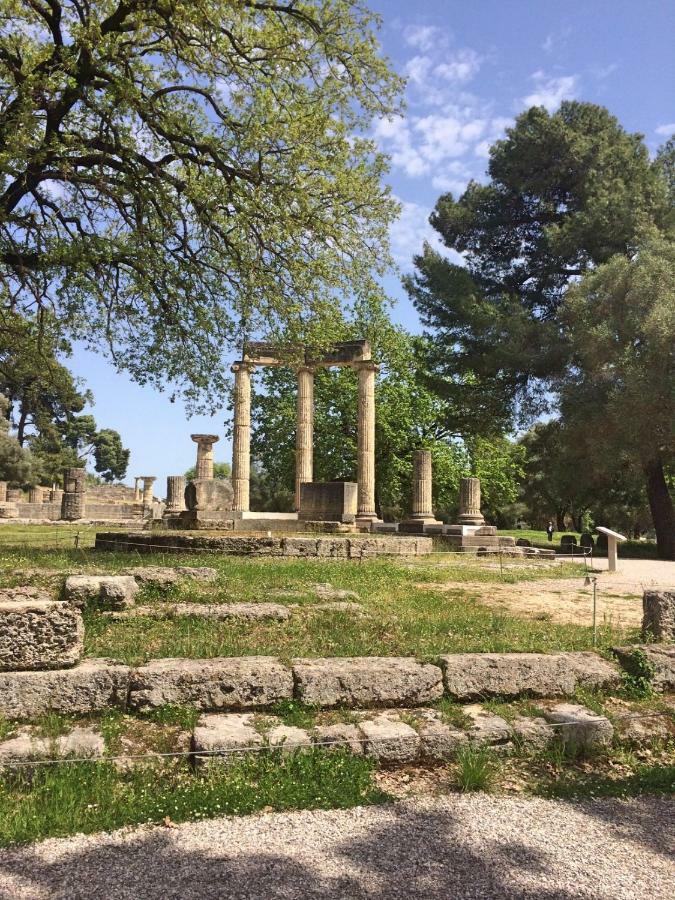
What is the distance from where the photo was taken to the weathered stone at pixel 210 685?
507 centimetres

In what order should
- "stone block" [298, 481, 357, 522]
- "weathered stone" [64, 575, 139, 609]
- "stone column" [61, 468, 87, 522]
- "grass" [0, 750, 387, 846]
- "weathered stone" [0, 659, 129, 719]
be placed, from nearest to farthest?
"grass" [0, 750, 387, 846] → "weathered stone" [0, 659, 129, 719] → "weathered stone" [64, 575, 139, 609] → "stone block" [298, 481, 357, 522] → "stone column" [61, 468, 87, 522]

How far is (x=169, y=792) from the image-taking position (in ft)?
13.3

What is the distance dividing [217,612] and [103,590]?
1.41 m

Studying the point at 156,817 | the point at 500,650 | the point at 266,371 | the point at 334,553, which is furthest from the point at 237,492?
the point at 156,817

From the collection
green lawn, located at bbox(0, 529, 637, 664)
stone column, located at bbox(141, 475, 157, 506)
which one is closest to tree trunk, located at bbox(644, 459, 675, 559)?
green lawn, located at bbox(0, 529, 637, 664)

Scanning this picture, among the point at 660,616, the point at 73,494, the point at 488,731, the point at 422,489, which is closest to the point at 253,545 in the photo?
the point at 660,616

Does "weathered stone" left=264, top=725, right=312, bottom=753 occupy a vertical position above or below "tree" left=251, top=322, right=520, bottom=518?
below

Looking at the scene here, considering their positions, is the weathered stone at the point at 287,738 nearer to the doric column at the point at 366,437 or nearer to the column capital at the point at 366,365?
the doric column at the point at 366,437

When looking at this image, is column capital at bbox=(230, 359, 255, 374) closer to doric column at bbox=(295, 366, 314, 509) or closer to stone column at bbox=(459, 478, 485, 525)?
doric column at bbox=(295, 366, 314, 509)

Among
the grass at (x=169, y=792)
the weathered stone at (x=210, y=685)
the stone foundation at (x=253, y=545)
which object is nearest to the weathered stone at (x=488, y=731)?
the grass at (x=169, y=792)

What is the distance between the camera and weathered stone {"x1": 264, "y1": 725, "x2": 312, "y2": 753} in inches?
178

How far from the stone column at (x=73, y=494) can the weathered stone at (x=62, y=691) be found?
30.5m

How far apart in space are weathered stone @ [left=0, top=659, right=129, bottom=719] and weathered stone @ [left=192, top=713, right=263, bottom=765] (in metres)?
0.72

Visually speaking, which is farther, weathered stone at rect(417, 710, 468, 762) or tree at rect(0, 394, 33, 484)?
tree at rect(0, 394, 33, 484)
